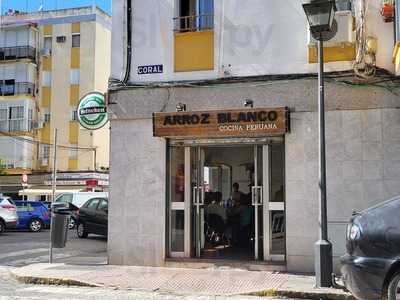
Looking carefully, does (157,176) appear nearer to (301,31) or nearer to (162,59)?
(162,59)

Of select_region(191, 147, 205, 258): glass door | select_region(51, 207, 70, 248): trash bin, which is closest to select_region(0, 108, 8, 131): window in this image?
select_region(51, 207, 70, 248): trash bin

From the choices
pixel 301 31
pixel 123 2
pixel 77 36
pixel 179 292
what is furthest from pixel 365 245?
pixel 77 36

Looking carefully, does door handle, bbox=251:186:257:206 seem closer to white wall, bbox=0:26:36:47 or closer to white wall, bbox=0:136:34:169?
white wall, bbox=0:136:34:169

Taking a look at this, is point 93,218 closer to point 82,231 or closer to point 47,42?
point 82,231

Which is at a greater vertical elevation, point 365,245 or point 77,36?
point 77,36

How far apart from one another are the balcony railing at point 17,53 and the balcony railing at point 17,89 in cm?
214

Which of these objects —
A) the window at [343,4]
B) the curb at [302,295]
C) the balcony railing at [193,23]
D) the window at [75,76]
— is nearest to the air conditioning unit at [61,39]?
the window at [75,76]

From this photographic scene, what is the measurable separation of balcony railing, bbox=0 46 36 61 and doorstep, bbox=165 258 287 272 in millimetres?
39754

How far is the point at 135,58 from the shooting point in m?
12.8

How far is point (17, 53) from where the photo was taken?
162ft

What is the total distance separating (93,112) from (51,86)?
120 ft

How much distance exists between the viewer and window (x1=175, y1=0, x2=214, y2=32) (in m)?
12.6

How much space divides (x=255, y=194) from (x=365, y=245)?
520cm

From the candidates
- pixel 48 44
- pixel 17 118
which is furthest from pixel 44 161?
pixel 48 44
